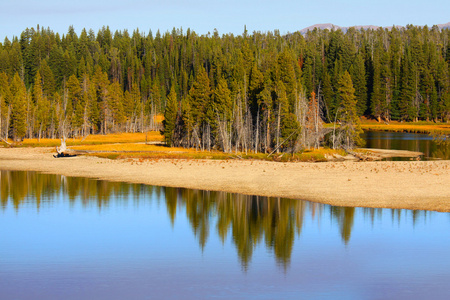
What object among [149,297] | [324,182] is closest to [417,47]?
[324,182]

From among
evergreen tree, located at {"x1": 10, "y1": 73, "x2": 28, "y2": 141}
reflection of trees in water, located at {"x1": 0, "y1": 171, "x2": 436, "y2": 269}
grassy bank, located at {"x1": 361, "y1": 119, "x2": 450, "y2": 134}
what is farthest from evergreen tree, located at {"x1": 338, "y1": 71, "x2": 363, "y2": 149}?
evergreen tree, located at {"x1": 10, "y1": 73, "x2": 28, "y2": 141}

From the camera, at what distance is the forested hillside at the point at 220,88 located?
68.0 metres

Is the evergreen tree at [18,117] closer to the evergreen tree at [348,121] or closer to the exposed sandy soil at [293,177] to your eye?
the exposed sandy soil at [293,177]

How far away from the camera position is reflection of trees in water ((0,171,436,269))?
23594 mm

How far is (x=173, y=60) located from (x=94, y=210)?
147994 mm

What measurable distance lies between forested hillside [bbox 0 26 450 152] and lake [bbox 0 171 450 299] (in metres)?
32.7

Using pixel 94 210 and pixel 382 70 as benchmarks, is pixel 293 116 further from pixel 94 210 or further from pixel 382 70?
pixel 382 70

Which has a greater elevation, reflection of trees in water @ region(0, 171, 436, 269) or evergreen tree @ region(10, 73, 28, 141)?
evergreen tree @ region(10, 73, 28, 141)

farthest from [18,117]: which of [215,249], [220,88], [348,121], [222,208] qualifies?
[215,249]

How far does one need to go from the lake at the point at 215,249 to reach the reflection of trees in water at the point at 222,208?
8cm

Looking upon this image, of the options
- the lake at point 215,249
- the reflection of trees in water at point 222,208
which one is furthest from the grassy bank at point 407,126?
the lake at point 215,249

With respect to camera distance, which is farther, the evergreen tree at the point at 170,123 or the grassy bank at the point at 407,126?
the grassy bank at the point at 407,126

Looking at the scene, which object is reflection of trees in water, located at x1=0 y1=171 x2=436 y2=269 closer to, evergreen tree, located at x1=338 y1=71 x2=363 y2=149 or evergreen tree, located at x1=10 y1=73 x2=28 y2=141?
evergreen tree, located at x1=338 y1=71 x2=363 y2=149

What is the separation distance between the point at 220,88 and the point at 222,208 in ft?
132
